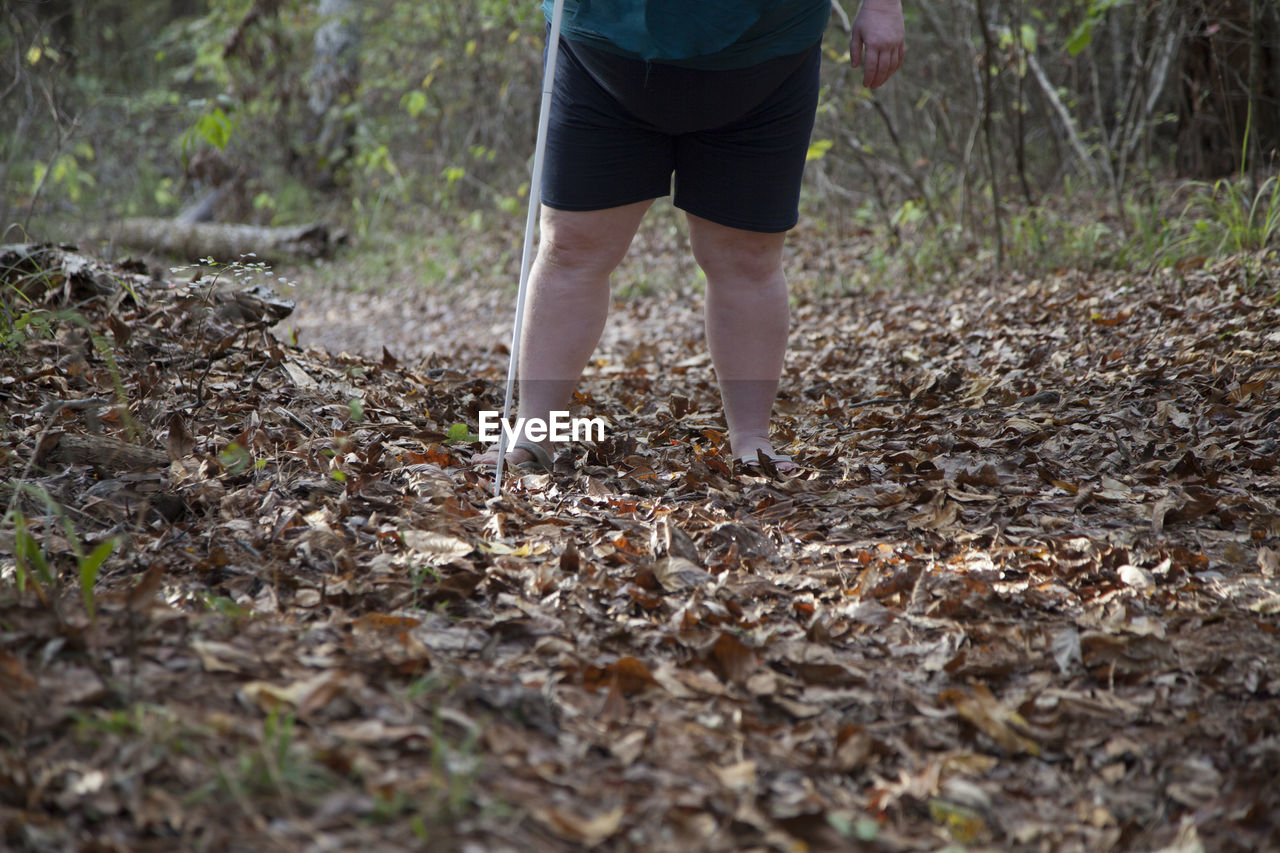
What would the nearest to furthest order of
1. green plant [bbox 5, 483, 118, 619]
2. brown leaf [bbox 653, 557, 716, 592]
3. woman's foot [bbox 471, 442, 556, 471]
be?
green plant [bbox 5, 483, 118, 619]
brown leaf [bbox 653, 557, 716, 592]
woman's foot [bbox 471, 442, 556, 471]

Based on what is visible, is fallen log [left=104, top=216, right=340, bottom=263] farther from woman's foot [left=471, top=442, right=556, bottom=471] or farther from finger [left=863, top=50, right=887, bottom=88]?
finger [left=863, top=50, right=887, bottom=88]

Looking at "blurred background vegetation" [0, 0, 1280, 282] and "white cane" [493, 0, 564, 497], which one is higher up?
"blurred background vegetation" [0, 0, 1280, 282]

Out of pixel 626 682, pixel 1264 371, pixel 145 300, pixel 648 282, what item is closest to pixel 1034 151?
pixel 648 282

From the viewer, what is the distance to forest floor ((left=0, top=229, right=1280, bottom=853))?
1.21 m

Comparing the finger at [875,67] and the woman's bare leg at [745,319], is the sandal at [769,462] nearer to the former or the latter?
the woman's bare leg at [745,319]

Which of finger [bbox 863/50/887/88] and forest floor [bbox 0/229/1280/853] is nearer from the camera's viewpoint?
forest floor [bbox 0/229/1280/853]

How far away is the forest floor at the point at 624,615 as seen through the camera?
47.7 inches

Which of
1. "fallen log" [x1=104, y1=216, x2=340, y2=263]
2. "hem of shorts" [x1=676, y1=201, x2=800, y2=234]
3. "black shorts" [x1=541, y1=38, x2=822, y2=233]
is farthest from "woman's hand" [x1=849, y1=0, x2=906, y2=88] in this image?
"fallen log" [x1=104, y1=216, x2=340, y2=263]

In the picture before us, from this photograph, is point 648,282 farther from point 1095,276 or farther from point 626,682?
point 626,682

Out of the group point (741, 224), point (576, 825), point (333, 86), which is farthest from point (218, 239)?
point (576, 825)

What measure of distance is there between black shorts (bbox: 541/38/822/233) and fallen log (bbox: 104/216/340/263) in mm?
7267

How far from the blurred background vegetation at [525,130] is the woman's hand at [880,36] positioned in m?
2.54

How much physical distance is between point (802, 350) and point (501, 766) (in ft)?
12.1

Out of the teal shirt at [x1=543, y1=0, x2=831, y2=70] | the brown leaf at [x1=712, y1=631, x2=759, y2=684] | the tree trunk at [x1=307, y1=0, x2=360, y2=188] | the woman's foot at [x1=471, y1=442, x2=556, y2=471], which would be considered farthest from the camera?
the tree trunk at [x1=307, y1=0, x2=360, y2=188]
